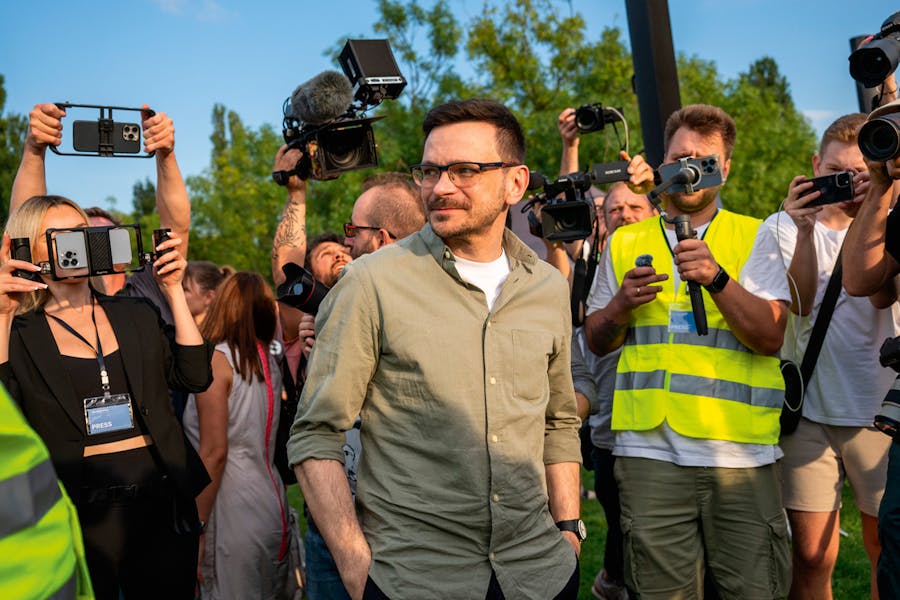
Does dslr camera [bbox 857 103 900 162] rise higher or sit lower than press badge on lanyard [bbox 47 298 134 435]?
higher

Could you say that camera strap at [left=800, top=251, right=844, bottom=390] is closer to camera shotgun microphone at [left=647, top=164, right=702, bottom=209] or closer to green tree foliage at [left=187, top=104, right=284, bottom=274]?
camera shotgun microphone at [left=647, top=164, right=702, bottom=209]

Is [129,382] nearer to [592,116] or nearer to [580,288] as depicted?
[580,288]

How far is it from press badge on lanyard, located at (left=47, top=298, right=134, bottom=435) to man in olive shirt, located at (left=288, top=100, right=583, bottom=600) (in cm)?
116

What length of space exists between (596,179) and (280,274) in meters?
1.62

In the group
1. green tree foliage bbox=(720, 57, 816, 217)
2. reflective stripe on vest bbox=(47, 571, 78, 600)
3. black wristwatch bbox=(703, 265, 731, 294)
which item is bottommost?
reflective stripe on vest bbox=(47, 571, 78, 600)

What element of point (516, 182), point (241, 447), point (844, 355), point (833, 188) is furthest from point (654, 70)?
point (241, 447)

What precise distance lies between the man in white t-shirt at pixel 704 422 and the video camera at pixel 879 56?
80 centimetres

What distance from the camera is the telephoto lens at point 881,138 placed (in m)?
2.91

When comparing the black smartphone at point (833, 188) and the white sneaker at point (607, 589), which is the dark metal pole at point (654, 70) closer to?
the black smartphone at point (833, 188)

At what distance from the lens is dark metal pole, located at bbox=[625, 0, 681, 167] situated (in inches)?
220

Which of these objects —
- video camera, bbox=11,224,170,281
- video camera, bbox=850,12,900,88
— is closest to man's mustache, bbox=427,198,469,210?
video camera, bbox=11,224,170,281

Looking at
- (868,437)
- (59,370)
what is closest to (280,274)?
(59,370)

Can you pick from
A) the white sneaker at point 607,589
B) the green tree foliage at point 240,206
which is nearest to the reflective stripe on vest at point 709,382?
the white sneaker at point 607,589

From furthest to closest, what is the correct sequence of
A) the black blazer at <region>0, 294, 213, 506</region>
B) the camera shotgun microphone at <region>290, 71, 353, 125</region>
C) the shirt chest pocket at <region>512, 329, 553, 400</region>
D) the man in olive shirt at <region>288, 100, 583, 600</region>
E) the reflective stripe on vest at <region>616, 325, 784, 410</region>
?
the camera shotgun microphone at <region>290, 71, 353, 125</region>, the reflective stripe on vest at <region>616, 325, 784, 410</region>, the black blazer at <region>0, 294, 213, 506</region>, the shirt chest pocket at <region>512, 329, 553, 400</region>, the man in olive shirt at <region>288, 100, 583, 600</region>
